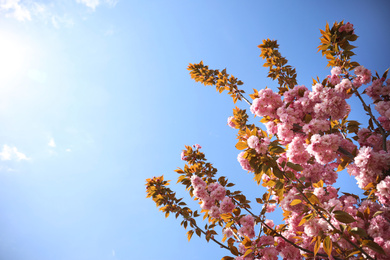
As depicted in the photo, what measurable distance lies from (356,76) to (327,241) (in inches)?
94.4

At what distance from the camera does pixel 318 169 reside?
2.95 metres

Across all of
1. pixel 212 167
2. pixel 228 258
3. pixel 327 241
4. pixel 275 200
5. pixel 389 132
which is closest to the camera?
pixel 327 241

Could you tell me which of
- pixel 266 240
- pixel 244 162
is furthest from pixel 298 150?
pixel 266 240

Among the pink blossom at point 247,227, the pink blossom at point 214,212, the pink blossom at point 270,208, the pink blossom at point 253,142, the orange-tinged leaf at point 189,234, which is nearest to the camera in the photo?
the pink blossom at point 253,142

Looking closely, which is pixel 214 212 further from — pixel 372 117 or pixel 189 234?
pixel 372 117

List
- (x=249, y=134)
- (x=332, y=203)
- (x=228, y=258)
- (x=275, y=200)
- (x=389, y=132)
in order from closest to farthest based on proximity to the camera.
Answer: (x=332, y=203) → (x=249, y=134) → (x=389, y=132) → (x=228, y=258) → (x=275, y=200)

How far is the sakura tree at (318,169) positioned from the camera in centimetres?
189

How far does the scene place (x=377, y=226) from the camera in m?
1.85

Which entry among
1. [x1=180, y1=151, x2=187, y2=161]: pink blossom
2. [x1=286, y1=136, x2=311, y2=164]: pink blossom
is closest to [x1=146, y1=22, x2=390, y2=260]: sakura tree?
[x1=286, y1=136, x2=311, y2=164]: pink blossom

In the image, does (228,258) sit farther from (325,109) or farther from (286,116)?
(325,109)

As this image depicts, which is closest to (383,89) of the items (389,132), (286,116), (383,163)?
(389,132)

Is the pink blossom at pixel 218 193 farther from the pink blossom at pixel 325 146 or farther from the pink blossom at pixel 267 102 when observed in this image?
the pink blossom at pixel 325 146

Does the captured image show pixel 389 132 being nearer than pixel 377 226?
No

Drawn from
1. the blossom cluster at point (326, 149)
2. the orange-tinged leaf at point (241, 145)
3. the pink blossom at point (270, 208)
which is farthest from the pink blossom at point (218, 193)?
the orange-tinged leaf at point (241, 145)
